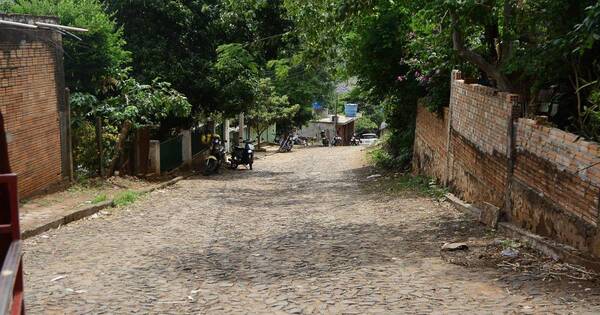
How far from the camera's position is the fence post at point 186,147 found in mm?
20938

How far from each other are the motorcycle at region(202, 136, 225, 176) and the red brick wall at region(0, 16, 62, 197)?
25.5 ft

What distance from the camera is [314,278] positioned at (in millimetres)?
6316

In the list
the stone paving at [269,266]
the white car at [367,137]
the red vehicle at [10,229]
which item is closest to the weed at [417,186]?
the stone paving at [269,266]

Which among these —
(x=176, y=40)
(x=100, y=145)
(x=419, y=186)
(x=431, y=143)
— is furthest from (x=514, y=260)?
(x=176, y=40)

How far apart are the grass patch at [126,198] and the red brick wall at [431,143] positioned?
21.0 feet

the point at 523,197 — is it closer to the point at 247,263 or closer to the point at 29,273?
the point at 247,263

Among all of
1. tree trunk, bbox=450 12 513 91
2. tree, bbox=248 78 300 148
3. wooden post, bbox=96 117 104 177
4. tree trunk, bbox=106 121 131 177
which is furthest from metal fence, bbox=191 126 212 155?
tree trunk, bbox=450 12 513 91

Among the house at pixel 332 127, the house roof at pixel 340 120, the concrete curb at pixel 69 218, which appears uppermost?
the concrete curb at pixel 69 218

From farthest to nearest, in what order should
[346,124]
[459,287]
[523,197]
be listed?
[346,124]
[523,197]
[459,287]

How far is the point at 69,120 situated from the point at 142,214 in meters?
3.31

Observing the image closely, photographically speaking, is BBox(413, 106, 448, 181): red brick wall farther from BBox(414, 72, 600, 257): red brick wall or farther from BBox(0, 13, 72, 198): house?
BBox(0, 13, 72, 198): house

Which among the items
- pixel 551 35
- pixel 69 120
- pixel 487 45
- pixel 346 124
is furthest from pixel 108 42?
pixel 346 124

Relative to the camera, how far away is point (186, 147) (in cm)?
2119

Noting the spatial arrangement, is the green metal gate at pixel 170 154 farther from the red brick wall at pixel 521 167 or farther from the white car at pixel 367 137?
the white car at pixel 367 137
